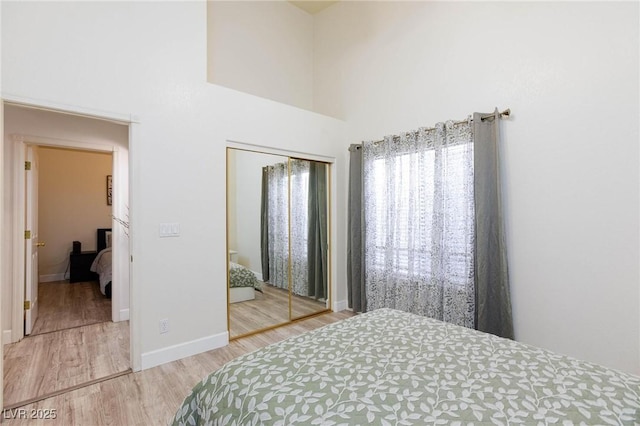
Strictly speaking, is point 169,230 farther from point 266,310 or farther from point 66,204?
point 66,204

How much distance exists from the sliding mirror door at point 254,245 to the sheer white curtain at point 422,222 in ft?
3.31

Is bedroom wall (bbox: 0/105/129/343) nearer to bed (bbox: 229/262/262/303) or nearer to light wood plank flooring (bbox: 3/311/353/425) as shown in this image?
light wood plank flooring (bbox: 3/311/353/425)

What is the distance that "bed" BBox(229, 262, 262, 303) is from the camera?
3.13 metres

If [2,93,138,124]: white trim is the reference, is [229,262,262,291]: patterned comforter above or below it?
below

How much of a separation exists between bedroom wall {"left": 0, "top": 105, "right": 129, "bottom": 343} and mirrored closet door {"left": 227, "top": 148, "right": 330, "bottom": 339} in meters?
1.65

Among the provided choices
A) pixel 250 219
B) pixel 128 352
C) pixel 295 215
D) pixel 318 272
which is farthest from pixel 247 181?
pixel 128 352

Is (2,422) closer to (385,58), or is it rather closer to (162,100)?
(162,100)

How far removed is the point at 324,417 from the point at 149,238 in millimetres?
2145

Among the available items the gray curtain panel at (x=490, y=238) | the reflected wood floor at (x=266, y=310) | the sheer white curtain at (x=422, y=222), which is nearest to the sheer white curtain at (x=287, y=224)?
the reflected wood floor at (x=266, y=310)

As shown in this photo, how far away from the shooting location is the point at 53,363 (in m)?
2.61

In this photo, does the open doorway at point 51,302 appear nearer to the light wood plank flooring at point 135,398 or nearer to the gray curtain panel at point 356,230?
the light wood plank flooring at point 135,398

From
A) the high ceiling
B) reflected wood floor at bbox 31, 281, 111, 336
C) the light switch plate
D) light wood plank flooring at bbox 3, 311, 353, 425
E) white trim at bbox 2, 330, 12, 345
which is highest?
the high ceiling

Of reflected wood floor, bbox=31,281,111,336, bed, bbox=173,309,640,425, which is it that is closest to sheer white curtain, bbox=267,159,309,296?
bed, bbox=173,309,640,425

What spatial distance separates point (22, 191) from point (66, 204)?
11.8 feet
